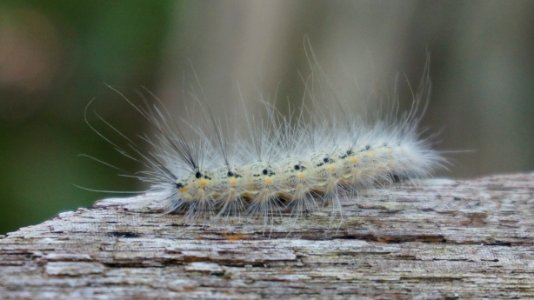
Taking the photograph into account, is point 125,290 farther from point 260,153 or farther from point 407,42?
point 407,42

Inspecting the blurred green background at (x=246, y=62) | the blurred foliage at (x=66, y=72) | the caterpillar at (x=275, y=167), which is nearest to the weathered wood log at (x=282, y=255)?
the caterpillar at (x=275, y=167)

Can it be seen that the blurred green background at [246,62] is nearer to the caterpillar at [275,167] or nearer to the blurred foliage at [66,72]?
the blurred foliage at [66,72]

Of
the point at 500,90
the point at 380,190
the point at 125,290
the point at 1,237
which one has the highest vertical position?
the point at 500,90

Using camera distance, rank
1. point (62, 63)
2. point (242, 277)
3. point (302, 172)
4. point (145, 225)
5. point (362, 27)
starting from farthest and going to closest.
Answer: point (62, 63) → point (362, 27) → point (302, 172) → point (145, 225) → point (242, 277)

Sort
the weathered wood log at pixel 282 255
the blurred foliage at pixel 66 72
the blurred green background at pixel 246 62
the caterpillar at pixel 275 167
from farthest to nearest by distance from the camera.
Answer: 1. the blurred foliage at pixel 66 72
2. the blurred green background at pixel 246 62
3. the caterpillar at pixel 275 167
4. the weathered wood log at pixel 282 255

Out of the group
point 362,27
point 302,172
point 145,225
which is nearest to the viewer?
point 145,225

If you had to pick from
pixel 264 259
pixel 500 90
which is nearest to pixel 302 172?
pixel 264 259

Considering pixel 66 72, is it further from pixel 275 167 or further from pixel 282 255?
pixel 282 255

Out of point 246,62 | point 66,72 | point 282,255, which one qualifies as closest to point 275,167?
point 282,255
